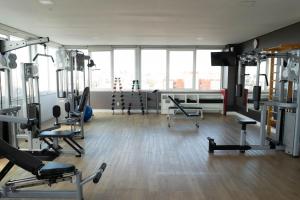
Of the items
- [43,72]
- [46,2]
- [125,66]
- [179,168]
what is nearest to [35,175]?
[179,168]

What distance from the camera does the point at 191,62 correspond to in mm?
8742

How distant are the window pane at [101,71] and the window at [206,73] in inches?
128

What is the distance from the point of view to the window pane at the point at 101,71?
871 centimetres

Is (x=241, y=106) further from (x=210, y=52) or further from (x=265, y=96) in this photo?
(x=210, y=52)

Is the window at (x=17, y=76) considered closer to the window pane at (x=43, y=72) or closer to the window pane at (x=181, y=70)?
the window pane at (x=43, y=72)

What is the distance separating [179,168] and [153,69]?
Answer: 5.63 meters

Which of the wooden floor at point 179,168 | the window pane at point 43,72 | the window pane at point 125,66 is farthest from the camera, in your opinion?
the window pane at point 125,66

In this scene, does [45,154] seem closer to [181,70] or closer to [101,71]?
[101,71]

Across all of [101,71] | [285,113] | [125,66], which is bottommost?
[285,113]

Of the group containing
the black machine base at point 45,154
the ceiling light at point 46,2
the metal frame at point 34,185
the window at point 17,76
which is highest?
the ceiling light at point 46,2

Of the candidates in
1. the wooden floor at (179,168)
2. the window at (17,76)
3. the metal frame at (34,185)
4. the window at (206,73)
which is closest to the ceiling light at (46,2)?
the metal frame at (34,185)

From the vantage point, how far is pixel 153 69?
8.75m

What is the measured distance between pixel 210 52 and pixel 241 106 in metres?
2.25

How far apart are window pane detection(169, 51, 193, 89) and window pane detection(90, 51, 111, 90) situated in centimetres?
228
